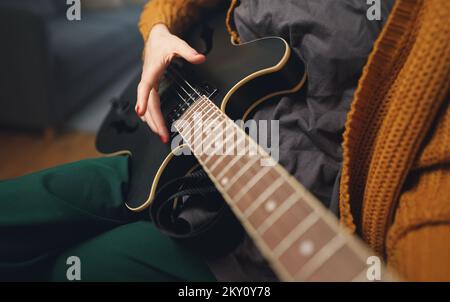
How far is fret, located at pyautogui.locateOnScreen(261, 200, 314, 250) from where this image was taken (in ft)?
0.81

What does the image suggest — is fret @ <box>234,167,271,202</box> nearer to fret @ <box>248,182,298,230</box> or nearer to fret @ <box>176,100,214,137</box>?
fret @ <box>248,182,298,230</box>

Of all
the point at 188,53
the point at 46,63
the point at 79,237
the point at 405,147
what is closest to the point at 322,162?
the point at 405,147

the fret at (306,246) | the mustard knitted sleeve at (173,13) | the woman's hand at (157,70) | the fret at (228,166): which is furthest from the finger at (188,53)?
the fret at (306,246)

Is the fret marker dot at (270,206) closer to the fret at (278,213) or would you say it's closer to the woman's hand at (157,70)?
the fret at (278,213)

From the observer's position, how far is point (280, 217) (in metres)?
0.26

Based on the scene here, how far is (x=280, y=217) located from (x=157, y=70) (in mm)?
375

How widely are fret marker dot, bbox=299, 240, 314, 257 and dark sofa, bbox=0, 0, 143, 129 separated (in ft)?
4.77

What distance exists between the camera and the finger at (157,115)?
1.72ft

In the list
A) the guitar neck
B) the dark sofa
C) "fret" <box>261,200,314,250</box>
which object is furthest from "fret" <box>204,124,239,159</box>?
the dark sofa
